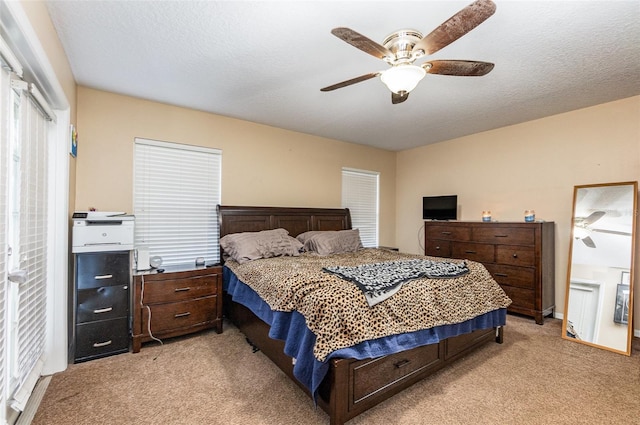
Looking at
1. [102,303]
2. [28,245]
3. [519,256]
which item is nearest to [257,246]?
[102,303]

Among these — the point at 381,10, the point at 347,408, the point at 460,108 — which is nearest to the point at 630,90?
the point at 460,108

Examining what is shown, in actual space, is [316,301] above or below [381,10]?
below

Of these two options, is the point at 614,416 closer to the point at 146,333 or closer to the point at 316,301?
the point at 316,301

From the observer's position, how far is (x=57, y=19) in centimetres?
188

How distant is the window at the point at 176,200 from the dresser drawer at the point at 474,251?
3.25 meters

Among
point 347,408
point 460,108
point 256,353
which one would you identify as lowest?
point 256,353

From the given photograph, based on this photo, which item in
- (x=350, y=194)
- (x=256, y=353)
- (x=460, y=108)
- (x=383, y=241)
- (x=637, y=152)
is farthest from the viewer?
(x=383, y=241)

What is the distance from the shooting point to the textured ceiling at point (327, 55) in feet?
5.91

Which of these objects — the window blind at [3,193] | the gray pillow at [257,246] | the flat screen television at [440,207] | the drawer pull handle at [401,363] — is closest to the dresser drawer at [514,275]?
the flat screen television at [440,207]

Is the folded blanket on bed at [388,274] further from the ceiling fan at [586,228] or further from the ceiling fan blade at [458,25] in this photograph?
the ceiling fan at [586,228]

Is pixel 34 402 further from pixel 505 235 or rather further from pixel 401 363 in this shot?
pixel 505 235

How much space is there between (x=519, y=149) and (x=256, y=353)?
412cm

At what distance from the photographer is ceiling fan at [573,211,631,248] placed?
3141 mm

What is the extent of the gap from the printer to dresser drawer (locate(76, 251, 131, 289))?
61mm
